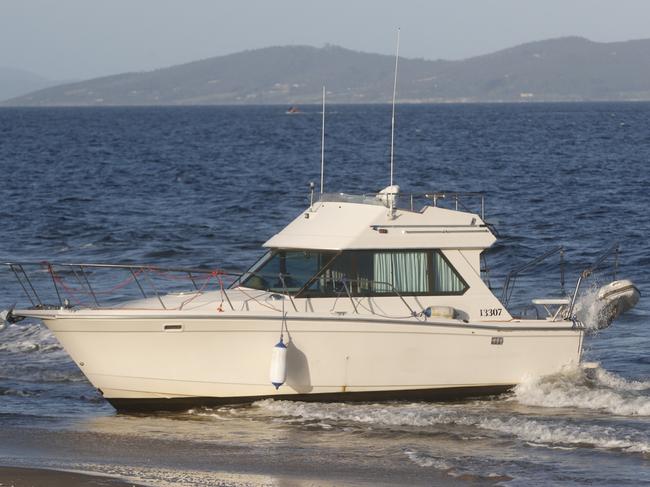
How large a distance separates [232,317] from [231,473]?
7.04ft

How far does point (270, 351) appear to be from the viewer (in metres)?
13.1

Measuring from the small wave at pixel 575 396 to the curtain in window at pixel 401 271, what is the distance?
165cm

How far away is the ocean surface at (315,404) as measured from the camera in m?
11.6

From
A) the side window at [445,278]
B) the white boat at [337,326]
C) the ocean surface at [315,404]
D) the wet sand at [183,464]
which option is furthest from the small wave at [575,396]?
the wet sand at [183,464]

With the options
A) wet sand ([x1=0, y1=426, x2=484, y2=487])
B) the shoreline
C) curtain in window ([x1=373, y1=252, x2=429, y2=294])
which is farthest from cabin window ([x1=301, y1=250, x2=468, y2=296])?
the shoreline

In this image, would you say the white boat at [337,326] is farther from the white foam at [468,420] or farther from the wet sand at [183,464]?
the wet sand at [183,464]

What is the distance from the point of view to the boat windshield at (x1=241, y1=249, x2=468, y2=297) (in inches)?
537

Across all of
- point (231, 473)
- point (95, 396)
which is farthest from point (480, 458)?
point (95, 396)

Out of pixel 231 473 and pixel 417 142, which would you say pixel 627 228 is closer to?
pixel 231 473

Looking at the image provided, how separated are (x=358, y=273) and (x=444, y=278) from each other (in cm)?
103

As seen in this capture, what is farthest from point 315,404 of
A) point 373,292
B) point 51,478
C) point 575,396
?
point 51,478

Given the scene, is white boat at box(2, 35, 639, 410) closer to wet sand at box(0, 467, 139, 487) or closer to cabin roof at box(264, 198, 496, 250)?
cabin roof at box(264, 198, 496, 250)

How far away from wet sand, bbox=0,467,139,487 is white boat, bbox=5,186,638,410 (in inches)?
89.0

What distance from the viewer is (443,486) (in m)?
10.9
